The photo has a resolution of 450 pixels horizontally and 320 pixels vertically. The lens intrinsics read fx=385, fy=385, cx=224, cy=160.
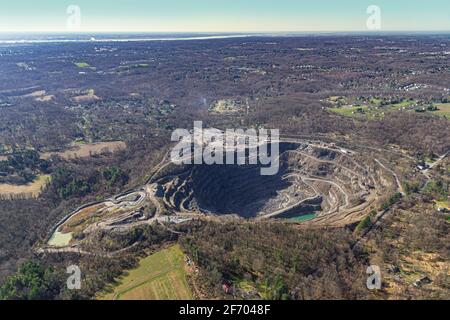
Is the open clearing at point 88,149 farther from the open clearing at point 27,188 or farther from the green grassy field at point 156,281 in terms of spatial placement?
the green grassy field at point 156,281

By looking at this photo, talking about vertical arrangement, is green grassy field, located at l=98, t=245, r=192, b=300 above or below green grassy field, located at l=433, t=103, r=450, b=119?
below

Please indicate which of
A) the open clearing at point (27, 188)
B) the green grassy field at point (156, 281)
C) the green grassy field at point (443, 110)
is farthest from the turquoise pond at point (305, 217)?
the green grassy field at point (443, 110)

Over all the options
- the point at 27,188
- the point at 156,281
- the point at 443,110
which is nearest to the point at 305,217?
the point at 156,281

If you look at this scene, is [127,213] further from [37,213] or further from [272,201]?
[272,201]

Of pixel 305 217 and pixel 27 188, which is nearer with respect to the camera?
pixel 305 217

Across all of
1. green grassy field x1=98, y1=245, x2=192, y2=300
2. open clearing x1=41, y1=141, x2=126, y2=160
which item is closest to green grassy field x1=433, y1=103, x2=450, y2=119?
open clearing x1=41, y1=141, x2=126, y2=160

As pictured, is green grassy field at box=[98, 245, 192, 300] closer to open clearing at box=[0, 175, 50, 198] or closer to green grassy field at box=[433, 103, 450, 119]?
open clearing at box=[0, 175, 50, 198]

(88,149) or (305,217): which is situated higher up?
(88,149)

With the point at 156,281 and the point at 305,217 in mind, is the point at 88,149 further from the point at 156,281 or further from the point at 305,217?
the point at 156,281
